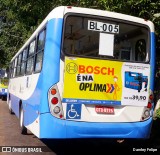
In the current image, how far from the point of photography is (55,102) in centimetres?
651

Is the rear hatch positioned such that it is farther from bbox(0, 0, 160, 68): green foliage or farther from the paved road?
bbox(0, 0, 160, 68): green foliage

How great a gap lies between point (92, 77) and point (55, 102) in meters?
0.89

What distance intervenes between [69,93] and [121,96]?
1117 mm

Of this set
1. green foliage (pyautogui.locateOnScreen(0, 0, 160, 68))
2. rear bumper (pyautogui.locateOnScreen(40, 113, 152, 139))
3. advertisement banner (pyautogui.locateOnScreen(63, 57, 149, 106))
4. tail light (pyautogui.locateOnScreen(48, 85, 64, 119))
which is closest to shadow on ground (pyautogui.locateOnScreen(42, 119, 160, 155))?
rear bumper (pyautogui.locateOnScreen(40, 113, 152, 139))

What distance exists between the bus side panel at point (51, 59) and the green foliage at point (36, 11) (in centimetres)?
186

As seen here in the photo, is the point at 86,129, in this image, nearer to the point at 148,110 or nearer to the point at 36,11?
the point at 148,110

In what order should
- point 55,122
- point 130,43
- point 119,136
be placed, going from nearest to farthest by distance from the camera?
point 55,122, point 119,136, point 130,43

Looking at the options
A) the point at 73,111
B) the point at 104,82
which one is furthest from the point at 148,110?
Result: the point at 73,111

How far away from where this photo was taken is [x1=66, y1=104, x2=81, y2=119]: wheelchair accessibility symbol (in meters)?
6.55

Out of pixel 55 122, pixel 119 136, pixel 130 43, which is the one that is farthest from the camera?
pixel 130 43

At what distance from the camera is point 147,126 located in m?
7.14

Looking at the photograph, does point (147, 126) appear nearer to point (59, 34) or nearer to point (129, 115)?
point (129, 115)

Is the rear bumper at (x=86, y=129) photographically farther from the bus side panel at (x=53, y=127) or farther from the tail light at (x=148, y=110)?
the tail light at (x=148, y=110)

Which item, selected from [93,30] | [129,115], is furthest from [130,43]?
[129,115]
